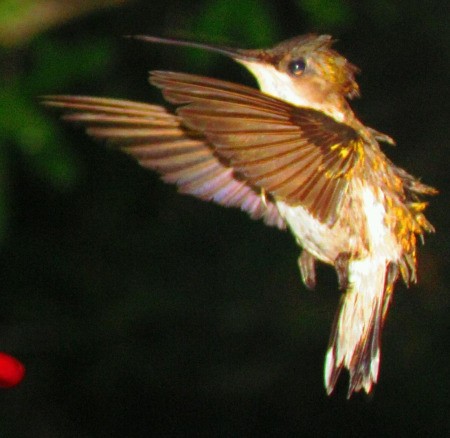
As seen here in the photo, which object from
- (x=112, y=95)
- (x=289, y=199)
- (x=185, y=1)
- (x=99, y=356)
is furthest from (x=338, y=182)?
(x=99, y=356)

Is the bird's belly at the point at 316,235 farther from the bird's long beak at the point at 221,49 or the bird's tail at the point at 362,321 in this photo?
the bird's long beak at the point at 221,49

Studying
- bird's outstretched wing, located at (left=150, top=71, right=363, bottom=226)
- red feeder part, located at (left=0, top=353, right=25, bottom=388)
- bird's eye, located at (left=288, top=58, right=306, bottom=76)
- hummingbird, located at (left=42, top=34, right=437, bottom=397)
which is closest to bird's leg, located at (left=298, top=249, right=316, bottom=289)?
hummingbird, located at (left=42, top=34, right=437, bottom=397)

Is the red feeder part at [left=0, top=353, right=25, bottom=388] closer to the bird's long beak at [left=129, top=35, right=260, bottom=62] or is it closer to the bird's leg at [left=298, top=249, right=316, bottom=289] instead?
the bird's long beak at [left=129, top=35, right=260, bottom=62]

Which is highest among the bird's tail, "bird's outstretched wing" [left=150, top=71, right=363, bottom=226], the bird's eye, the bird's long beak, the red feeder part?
the bird's eye

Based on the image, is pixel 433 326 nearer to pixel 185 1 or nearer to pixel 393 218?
pixel 185 1

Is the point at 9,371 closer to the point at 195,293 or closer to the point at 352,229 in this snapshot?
the point at 352,229

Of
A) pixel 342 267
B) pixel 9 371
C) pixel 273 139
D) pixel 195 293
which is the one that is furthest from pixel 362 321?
pixel 195 293

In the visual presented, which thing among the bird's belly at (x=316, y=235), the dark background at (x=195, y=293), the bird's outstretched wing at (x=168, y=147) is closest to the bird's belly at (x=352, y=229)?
the bird's belly at (x=316, y=235)
